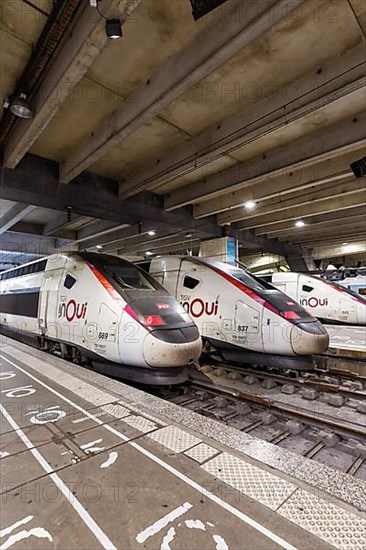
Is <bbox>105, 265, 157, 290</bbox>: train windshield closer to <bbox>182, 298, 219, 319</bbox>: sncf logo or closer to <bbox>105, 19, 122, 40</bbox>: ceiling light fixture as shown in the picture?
<bbox>182, 298, 219, 319</bbox>: sncf logo

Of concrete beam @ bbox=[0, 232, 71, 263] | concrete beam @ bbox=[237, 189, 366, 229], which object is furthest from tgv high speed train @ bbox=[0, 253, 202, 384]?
concrete beam @ bbox=[0, 232, 71, 263]

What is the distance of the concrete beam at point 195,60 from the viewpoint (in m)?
2.55

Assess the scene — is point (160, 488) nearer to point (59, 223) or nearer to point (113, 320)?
point (113, 320)

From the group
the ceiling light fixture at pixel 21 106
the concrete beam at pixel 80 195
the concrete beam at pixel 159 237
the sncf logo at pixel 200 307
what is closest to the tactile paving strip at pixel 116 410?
the sncf logo at pixel 200 307

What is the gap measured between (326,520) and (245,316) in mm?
4344

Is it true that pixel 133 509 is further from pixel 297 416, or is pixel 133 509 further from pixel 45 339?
pixel 45 339

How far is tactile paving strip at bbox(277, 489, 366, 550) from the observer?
4.64ft

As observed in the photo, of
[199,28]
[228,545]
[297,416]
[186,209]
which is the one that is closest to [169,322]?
[297,416]

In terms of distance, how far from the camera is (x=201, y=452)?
217 centimetres

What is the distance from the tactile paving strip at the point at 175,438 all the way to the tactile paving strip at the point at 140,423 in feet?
0.30

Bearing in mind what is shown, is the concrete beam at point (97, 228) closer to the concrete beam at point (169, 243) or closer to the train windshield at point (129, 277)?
the concrete beam at point (169, 243)

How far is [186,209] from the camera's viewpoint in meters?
8.82

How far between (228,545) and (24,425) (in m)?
2.05

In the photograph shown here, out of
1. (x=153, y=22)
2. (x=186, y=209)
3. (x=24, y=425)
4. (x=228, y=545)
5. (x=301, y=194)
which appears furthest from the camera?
(x=186, y=209)
